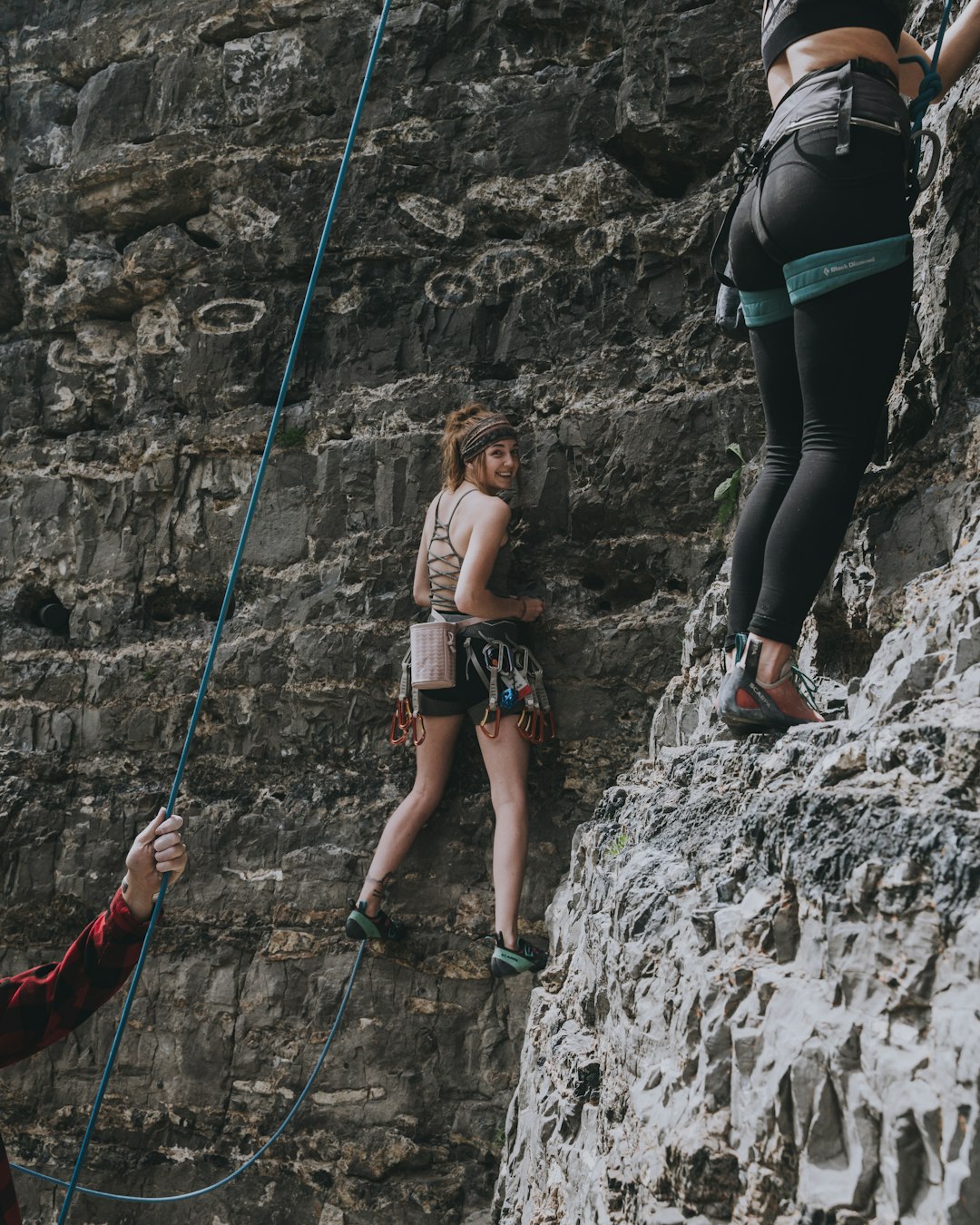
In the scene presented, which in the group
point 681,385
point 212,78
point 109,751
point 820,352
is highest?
point 212,78

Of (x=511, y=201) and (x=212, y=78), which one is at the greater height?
(x=212, y=78)

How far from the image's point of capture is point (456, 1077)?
3934 millimetres

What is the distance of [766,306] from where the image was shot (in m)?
2.46

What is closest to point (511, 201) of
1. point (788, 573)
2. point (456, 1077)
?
point (788, 573)

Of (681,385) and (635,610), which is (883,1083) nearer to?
(635,610)

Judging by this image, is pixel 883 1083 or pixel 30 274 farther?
pixel 30 274

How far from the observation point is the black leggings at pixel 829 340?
2.16 meters

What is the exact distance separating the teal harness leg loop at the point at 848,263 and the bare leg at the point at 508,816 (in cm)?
207

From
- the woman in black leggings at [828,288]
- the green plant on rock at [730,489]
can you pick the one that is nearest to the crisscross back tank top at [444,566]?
the green plant on rock at [730,489]

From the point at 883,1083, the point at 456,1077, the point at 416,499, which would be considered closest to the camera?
the point at 883,1083

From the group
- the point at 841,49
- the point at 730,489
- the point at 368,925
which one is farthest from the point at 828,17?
the point at 368,925

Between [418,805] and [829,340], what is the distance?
7.73 ft

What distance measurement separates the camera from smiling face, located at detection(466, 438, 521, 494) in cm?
393

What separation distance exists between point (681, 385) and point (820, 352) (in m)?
1.87
